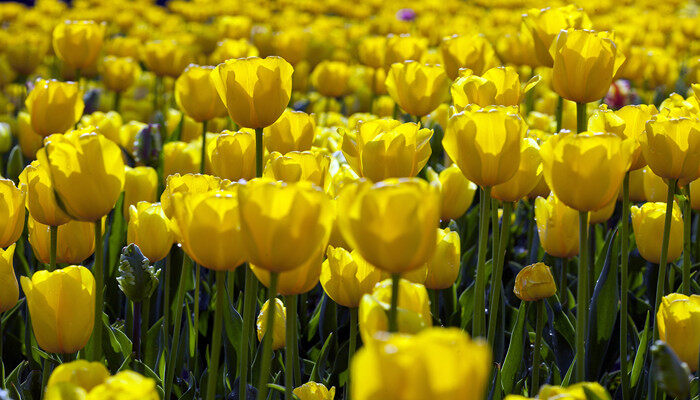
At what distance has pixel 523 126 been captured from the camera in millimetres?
1479

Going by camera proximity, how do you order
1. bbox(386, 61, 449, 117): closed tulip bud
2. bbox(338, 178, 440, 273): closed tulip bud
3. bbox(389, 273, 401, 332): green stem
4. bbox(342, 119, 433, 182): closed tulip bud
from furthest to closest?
bbox(386, 61, 449, 117): closed tulip bud → bbox(342, 119, 433, 182): closed tulip bud → bbox(389, 273, 401, 332): green stem → bbox(338, 178, 440, 273): closed tulip bud

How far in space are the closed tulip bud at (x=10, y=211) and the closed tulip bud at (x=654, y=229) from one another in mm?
1307

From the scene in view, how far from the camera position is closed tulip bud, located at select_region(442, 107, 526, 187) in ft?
4.73

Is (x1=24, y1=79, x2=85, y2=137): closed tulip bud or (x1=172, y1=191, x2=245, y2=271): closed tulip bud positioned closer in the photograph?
(x1=172, y1=191, x2=245, y2=271): closed tulip bud

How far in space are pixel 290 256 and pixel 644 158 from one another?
0.91 metres

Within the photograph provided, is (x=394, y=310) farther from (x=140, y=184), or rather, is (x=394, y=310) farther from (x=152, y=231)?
(x=140, y=184)

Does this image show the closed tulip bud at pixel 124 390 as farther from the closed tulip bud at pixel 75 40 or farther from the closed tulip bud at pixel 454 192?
the closed tulip bud at pixel 75 40

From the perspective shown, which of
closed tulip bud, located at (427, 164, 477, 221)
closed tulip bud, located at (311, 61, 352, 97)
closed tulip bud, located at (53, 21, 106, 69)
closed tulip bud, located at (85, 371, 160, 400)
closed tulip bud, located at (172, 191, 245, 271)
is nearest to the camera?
closed tulip bud, located at (85, 371, 160, 400)

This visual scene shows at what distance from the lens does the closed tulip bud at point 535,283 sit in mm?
1695

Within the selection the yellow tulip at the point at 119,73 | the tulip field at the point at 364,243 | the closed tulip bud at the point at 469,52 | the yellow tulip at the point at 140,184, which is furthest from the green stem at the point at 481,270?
the yellow tulip at the point at 119,73

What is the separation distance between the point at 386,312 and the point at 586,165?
40 centimetres

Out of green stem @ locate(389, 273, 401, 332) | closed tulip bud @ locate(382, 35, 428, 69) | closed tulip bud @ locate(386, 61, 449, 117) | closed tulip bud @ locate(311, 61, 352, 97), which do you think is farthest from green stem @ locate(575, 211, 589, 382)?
closed tulip bud @ locate(311, 61, 352, 97)

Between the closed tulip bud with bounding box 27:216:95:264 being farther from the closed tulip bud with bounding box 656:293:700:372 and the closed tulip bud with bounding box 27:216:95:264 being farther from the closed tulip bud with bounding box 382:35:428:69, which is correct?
the closed tulip bud with bounding box 382:35:428:69

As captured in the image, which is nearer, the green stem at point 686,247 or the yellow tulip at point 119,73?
the green stem at point 686,247
